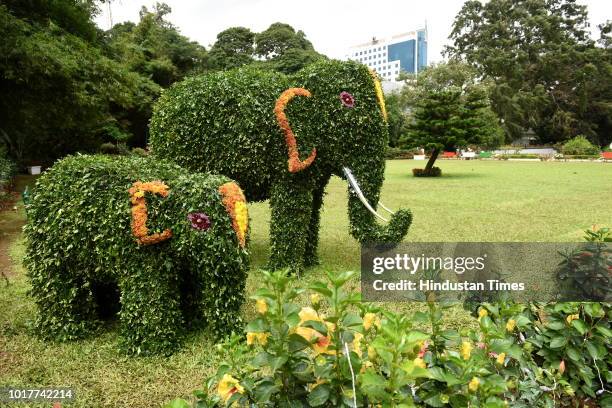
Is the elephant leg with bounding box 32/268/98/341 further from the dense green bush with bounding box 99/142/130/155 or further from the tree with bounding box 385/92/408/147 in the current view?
the tree with bounding box 385/92/408/147

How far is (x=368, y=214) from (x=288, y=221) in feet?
3.13

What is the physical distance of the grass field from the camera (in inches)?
134

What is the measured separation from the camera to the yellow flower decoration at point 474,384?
57.1 inches

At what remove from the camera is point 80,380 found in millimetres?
3414

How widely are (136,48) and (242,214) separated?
2460cm

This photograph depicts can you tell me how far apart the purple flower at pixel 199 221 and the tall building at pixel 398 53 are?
9774 cm

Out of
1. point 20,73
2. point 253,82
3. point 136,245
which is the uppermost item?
point 20,73

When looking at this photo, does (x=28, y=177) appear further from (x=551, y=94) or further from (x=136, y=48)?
(x=551, y=94)

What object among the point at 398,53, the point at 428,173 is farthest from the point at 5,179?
the point at 398,53

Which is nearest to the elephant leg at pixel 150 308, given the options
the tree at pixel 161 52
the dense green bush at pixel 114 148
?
the dense green bush at pixel 114 148

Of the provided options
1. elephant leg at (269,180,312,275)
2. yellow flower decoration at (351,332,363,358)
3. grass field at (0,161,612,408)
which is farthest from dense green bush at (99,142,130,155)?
yellow flower decoration at (351,332,363,358)

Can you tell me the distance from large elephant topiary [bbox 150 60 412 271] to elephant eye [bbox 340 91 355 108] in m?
0.01

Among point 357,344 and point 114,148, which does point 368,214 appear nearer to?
point 357,344

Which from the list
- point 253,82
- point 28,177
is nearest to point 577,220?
point 253,82
